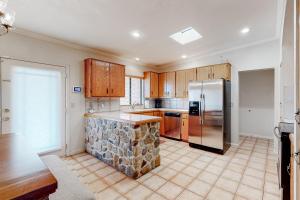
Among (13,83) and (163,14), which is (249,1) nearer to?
(163,14)

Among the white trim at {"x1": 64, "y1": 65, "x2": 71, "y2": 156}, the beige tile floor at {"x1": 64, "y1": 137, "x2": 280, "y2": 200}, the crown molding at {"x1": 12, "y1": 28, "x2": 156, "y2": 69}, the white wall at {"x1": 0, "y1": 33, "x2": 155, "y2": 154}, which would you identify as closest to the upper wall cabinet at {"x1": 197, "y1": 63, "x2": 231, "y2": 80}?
the beige tile floor at {"x1": 64, "y1": 137, "x2": 280, "y2": 200}

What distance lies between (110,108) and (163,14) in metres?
2.87

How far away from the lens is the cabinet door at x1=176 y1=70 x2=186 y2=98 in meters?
4.78

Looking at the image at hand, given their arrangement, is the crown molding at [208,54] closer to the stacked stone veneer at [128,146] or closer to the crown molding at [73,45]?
the crown molding at [73,45]

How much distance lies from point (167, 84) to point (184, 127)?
5.62ft

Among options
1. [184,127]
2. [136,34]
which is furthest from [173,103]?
[136,34]

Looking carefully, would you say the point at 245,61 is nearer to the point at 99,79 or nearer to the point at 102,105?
the point at 99,79

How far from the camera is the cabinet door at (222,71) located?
150 inches

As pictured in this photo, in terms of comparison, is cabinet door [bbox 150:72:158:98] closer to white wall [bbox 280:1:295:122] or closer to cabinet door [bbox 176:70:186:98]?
cabinet door [bbox 176:70:186:98]

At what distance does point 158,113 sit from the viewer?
16.8 feet

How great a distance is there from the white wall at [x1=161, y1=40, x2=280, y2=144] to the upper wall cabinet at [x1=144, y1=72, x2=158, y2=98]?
1737 mm

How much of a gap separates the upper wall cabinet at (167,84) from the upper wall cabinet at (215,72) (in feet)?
3.34

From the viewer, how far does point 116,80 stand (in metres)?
4.01

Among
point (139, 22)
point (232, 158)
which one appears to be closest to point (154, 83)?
point (139, 22)
